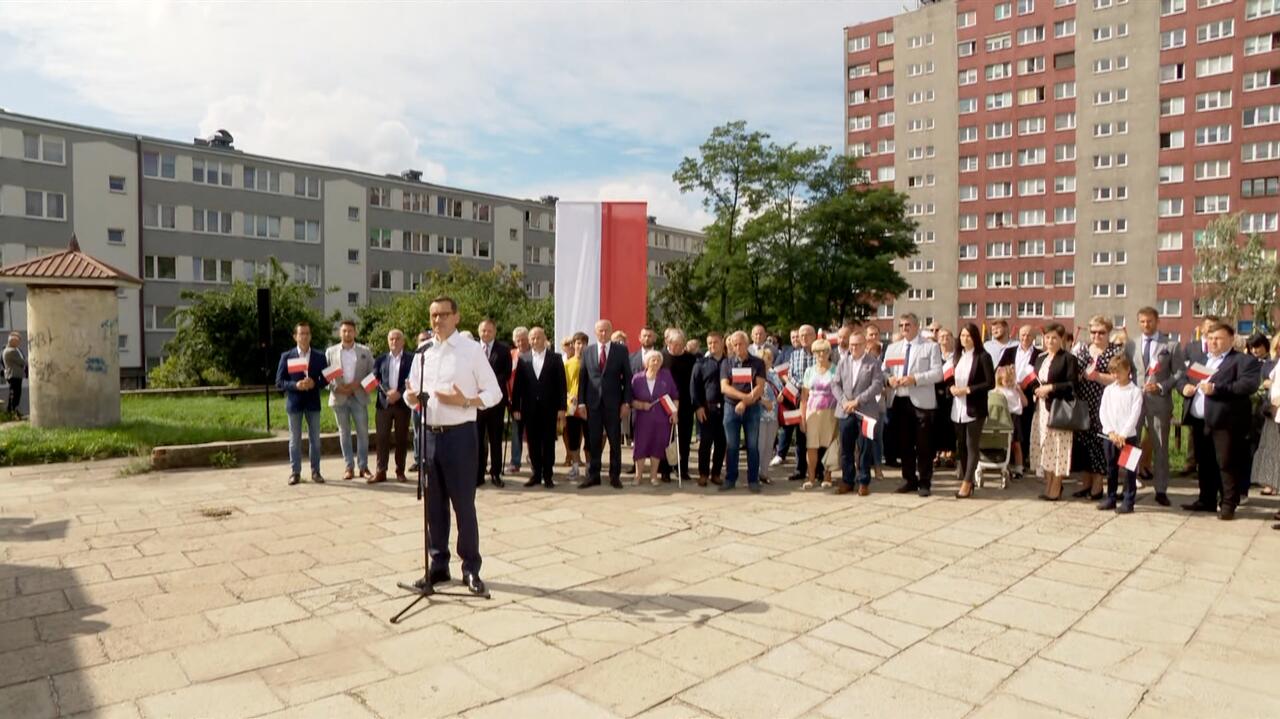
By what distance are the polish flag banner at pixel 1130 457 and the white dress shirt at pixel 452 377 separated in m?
6.29

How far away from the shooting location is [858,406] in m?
9.59

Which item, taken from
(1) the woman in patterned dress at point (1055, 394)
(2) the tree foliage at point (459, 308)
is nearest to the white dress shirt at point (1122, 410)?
(1) the woman in patterned dress at point (1055, 394)

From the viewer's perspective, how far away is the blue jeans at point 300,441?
33.7ft

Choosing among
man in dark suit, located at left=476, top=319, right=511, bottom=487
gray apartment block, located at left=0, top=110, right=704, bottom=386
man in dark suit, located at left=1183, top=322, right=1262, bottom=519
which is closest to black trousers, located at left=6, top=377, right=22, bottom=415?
man in dark suit, located at left=476, top=319, right=511, bottom=487

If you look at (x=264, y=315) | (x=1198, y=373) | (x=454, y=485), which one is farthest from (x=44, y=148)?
(x=1198, y=373)

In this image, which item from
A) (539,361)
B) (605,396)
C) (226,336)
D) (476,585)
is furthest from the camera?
(226,336)

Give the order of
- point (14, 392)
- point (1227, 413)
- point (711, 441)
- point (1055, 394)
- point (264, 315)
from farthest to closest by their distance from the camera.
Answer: point (14, 392), point (264, 315), point (711, 441), point (1055, 394), point (1227, 413)

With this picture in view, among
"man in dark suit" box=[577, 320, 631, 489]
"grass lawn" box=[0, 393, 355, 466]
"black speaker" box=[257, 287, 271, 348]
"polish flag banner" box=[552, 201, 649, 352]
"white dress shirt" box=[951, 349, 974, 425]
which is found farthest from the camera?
"black speaker" box=[257, 287, 271, 348]

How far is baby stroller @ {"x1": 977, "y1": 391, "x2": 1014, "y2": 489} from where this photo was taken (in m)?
10.2

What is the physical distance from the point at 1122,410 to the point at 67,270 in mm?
14796

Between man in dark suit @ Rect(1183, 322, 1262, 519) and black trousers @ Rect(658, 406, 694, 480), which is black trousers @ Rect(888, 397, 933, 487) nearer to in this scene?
black trousers @ Rect(658, 406, 694, 480)

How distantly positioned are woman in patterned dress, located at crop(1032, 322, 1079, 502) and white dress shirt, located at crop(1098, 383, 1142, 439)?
496 millimetres

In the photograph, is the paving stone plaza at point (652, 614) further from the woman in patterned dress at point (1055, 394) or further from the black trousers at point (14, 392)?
the black trousers at point (14, 392)

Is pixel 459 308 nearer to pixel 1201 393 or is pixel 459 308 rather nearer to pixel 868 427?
pixel 868 427
